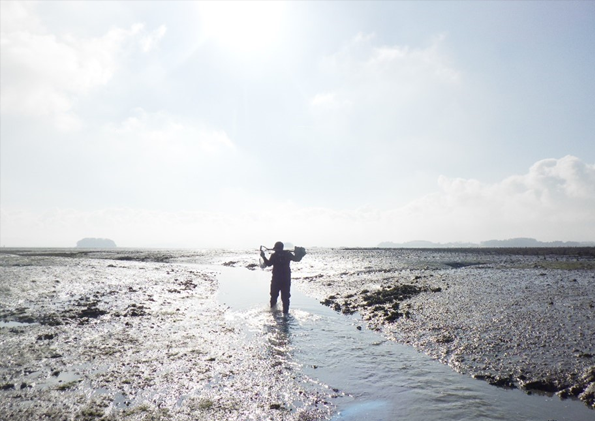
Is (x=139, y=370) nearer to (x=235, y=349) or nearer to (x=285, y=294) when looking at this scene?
(x=235, y=349)

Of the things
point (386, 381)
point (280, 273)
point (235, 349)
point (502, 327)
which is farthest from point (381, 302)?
point (386, 381)

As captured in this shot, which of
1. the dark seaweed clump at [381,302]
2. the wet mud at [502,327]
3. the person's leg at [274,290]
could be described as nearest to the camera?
the wet mud at [502,327]

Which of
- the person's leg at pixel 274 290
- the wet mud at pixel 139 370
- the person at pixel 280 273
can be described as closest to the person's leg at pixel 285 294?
the person at pixel 280 273

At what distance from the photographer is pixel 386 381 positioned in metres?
7.95

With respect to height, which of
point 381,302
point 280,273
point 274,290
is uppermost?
point 280,273

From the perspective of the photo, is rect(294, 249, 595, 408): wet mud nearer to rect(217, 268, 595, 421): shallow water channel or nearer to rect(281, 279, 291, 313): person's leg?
rect(217, 268, 595, 421): shallow water channel

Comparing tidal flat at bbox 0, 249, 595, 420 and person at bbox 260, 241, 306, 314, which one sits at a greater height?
person at bbox 260, 241, 306, 314

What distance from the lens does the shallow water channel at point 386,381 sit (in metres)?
6.41

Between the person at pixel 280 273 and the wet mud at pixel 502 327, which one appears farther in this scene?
the person at pixel 280 273

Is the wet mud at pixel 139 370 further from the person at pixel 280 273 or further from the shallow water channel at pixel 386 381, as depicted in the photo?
the person at pixel 280 273

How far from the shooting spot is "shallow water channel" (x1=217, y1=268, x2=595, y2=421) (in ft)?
21.0

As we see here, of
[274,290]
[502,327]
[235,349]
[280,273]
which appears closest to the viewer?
[235,349]

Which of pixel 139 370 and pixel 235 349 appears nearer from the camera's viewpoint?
pixel 139 370

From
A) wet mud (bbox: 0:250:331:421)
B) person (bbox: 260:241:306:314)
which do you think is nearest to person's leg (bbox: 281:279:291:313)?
person (bbox: 260:241:306:314)
